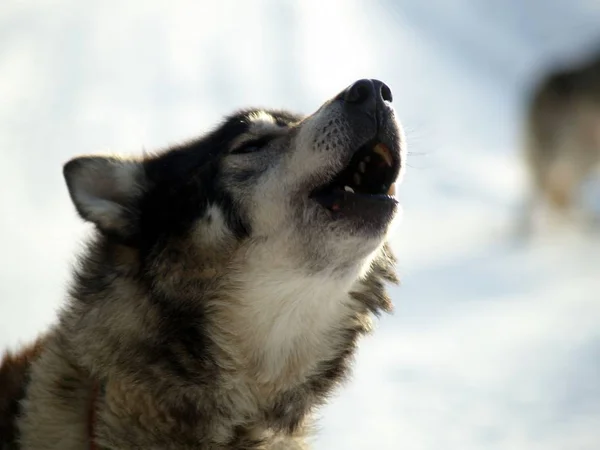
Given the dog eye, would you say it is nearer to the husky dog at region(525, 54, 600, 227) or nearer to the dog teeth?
the dog teeth

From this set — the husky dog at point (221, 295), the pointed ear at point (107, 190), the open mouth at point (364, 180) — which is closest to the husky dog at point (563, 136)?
the open mouth at point (364, 180)

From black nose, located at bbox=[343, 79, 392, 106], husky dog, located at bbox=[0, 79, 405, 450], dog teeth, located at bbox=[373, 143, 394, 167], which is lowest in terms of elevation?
husky dog, located at bbox=[0, 79, 405, 450]

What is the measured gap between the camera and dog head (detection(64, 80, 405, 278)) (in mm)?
3346

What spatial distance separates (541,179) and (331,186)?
10.8 metres

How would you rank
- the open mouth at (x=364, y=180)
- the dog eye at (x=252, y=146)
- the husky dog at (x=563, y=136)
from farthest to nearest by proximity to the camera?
the husky dog at (x=563, y=136) < the dog eye at (x=252, y=146) < the open mouth at (x=364, y=180)

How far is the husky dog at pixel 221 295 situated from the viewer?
3258mm

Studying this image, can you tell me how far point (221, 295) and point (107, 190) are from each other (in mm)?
741

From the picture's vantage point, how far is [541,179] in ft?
44.4

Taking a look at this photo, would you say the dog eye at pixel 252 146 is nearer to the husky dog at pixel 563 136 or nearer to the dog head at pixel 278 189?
the dog head at pixel 278 189

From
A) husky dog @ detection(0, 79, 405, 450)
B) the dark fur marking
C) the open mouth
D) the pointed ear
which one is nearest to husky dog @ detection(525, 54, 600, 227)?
the open mouth

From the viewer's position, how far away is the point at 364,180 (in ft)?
11.7

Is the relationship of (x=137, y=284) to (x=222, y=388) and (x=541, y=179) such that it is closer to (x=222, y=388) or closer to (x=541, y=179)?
(x=222, y=388)

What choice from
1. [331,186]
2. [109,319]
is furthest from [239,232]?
[109,319]

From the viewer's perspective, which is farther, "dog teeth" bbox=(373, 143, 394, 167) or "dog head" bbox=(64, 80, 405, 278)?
"dog teeth" bbox=(373, 143, 394, 167)
